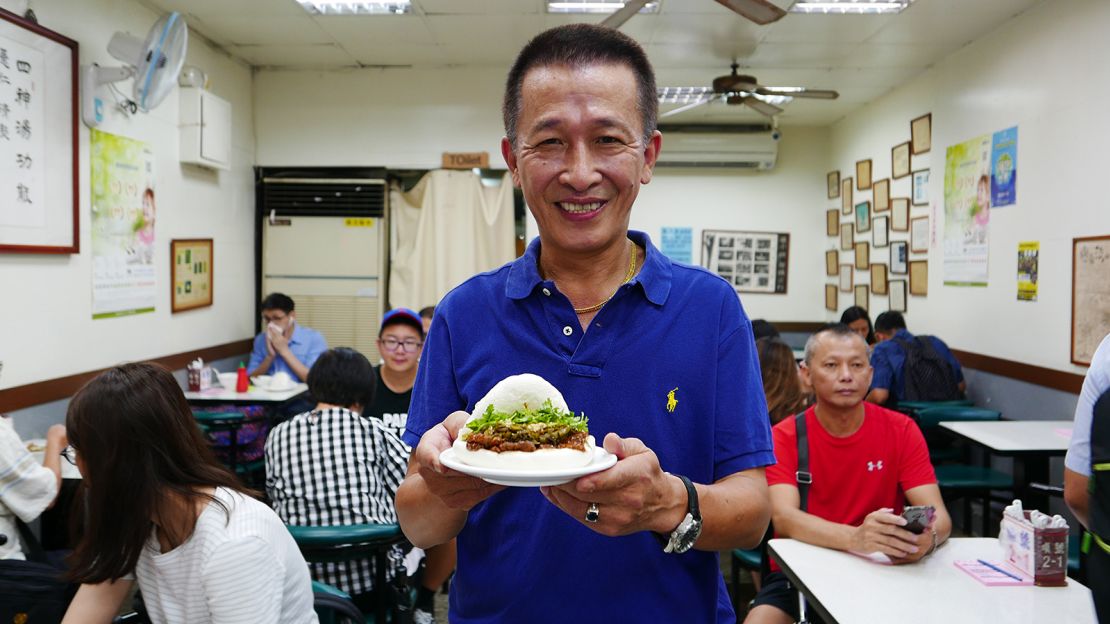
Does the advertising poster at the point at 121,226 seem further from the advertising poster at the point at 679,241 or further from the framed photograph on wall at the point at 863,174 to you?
the framed photograph on wall at the point at 863,174

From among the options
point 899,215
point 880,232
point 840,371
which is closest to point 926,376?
point 899,215

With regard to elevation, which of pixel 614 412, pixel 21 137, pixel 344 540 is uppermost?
pixel 21 137

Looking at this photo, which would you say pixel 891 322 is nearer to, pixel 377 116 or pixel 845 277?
pixel 845 277

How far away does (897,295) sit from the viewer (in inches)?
288

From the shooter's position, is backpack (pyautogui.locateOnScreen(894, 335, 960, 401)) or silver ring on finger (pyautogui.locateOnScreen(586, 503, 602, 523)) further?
Result: backpack (pyautogui.locateOnScreen(894, 335, 960, 401))

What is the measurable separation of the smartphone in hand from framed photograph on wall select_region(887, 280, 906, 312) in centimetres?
536

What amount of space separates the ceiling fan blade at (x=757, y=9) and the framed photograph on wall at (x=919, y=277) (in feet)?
11.2

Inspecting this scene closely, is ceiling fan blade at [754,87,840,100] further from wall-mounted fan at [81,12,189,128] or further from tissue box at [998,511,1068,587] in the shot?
tissue box at [998,511,1068,587]

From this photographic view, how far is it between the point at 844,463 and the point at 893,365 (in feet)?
10.6

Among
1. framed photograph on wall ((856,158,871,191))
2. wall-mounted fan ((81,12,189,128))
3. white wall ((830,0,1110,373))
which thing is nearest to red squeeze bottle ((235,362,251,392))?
wall-mounted fan ((81,12,189,128))

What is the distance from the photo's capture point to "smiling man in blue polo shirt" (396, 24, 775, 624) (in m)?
1.19

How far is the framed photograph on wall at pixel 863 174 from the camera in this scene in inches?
311

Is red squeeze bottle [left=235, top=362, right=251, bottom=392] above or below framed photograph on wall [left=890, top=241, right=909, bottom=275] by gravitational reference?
below

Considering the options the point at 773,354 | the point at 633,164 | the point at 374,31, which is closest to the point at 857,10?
the point at 773,354
